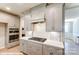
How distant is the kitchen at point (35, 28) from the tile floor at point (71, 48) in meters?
0.26

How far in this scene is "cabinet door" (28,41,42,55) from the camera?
1.66 metres

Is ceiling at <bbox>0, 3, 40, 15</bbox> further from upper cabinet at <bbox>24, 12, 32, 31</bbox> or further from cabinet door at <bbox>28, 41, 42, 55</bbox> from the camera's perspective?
cabinet door at <bbox>28, 41, 42, 55</bbox>

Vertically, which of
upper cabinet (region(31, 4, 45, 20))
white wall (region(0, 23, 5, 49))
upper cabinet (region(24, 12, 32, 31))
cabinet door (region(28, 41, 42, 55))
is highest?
upper cabinet (region(31, 4, 45, 20))

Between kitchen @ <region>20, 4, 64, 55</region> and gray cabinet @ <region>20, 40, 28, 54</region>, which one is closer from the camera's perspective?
kitchen @ <region>20, 4, 64, 55</region>

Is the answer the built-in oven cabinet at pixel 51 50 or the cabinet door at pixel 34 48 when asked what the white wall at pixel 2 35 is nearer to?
the cabinet door at pixel 34 48

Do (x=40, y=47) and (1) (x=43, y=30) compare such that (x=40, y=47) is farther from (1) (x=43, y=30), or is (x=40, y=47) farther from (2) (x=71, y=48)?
(2) (x=71, y=48)

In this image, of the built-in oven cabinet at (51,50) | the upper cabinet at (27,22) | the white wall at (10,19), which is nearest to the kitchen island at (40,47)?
the built-in oven cabinet at (51,50)

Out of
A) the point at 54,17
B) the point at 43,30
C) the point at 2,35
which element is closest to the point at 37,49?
the point at 43,30

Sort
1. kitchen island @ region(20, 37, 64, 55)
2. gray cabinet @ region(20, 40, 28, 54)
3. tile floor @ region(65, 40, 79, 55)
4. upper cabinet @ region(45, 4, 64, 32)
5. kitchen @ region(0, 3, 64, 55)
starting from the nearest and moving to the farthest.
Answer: tile floor @ region(65, 40, 79, 55)
kitchen island @ region(20, 37, 64, 55)
upper cabinet @ region(45, 4, 64, 32)
kitchen @ region(0, 3, 64, 55)
gray cabinet @ region(20, 40, 28, 54)

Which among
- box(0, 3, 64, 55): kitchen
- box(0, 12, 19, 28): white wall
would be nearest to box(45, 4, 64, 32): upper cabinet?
box(0, 3, 64, 55): kitchen

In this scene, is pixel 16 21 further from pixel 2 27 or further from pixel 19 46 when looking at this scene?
pixel 19 46

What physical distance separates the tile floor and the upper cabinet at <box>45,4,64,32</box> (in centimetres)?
33

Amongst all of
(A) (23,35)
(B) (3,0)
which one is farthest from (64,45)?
(B) (3,0)
